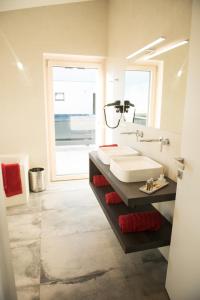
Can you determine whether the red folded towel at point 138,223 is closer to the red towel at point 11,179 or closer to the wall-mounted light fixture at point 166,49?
the wall-mounted light fixture at point 166,49

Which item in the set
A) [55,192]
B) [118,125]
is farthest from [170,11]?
[55,192]

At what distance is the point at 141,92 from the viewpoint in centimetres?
230

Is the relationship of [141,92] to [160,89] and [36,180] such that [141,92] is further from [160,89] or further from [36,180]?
[36,180]

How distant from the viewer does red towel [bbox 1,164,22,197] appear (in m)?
2.76

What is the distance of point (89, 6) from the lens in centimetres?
318

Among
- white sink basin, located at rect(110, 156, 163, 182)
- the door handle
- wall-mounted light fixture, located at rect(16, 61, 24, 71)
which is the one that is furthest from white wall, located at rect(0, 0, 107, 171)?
the door handle

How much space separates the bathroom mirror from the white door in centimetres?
39

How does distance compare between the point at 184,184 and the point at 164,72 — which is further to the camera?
the point at 164,72

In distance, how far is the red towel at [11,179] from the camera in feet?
9.04

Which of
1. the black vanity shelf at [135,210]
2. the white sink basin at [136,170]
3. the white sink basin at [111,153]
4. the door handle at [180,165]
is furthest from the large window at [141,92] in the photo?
the door handle at [180,165]

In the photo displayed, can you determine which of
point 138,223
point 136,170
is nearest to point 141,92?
point 136,170

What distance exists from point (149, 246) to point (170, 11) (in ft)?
6.07

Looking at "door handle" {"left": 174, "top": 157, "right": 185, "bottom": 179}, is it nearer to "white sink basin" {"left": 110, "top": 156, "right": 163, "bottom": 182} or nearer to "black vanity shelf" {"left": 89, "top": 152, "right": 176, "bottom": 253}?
"black vanity shelf" {"left": 89, "top": 152, "right": 176, "bottom": 253}

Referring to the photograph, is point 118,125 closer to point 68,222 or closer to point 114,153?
point 114,153
